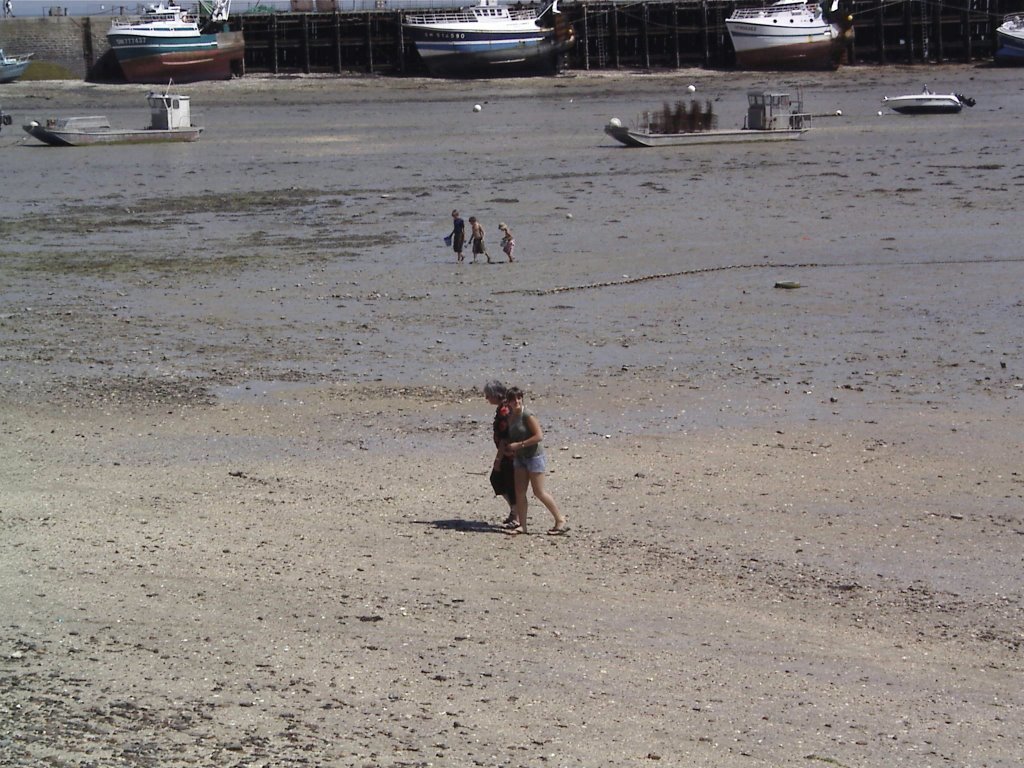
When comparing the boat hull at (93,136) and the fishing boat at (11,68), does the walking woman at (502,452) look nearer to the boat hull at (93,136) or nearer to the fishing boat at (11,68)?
the boat hull at (93,136)

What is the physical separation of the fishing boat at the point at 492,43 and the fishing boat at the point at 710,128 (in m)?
34.2

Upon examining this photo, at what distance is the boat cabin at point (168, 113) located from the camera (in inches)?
2015

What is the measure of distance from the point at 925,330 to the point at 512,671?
11965 millimetres

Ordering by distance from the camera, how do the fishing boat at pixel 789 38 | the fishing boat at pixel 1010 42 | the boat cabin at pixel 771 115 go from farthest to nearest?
the fishing boat at pixel 1010 42 → the fishing boat at pixel 789 38 → the boat cabin at pixel 771 115

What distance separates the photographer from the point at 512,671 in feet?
28.0

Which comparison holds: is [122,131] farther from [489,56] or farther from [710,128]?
[489,56]

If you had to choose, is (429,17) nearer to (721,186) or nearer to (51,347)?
(721,186)

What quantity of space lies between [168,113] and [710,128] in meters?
18.8

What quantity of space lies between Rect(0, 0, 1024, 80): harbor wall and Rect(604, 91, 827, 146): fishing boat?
1428 inches

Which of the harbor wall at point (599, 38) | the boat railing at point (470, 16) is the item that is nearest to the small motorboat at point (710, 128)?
the harbor wall at point (599, 38)

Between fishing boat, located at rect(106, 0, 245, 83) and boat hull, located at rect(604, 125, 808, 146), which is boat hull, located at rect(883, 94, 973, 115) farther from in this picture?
fishing boat, located at rect(106, 0, 245, 83)

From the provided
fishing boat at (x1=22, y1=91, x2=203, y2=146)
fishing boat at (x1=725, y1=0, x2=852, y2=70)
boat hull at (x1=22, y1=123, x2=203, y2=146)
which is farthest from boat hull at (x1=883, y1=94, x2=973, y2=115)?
boat hull at (x1=22, y1=123, x2=203, y2=146)

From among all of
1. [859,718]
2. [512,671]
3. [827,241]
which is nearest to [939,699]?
[859,718]

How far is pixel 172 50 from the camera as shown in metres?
78.0
